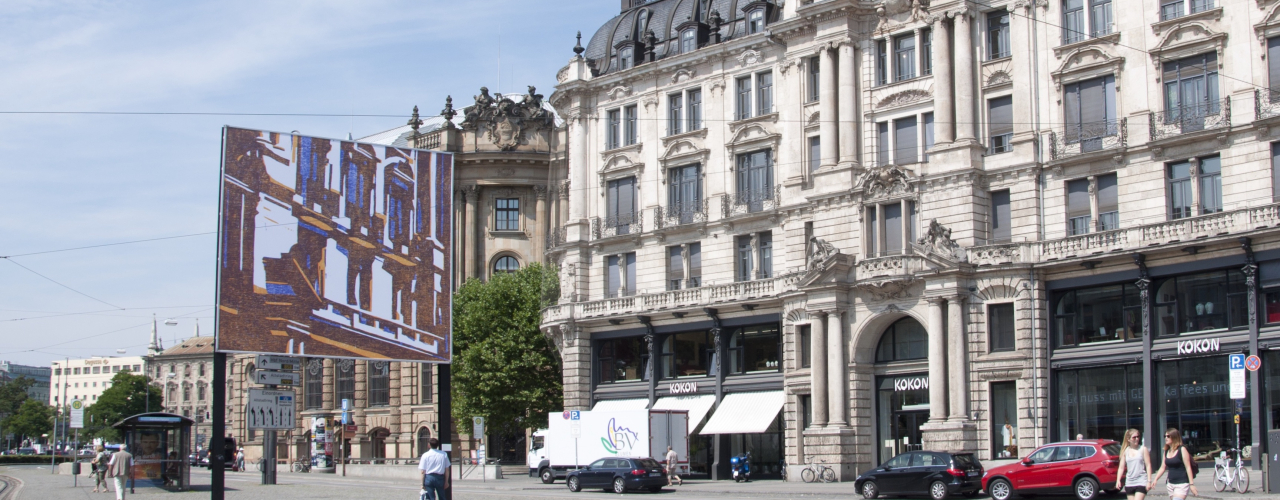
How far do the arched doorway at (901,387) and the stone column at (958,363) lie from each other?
2.64m

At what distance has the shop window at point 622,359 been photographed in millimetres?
62688

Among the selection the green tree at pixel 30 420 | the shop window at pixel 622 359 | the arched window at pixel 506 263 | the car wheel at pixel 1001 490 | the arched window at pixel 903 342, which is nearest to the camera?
the car wheel at pixel 1001 490

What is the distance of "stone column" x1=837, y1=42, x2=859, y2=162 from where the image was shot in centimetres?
5303

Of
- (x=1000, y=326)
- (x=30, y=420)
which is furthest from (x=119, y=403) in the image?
(x=1000, y=326)

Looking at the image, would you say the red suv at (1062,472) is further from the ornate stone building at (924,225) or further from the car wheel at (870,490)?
the ornate stone building at (924,225)

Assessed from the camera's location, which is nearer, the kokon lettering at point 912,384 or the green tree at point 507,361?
the kokon lettering at point 912,384

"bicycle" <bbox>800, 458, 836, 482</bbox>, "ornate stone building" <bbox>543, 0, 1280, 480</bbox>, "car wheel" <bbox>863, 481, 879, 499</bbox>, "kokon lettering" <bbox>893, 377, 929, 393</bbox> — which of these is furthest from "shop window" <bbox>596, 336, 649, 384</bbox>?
"car wheel" <bbox>863, 481, 879, 499</bbox>

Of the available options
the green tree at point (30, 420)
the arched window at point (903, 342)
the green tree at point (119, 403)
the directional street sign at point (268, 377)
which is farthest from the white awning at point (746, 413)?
the green tree at point (30, 420)

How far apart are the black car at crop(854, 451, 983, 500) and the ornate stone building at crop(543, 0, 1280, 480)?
30.0 feet

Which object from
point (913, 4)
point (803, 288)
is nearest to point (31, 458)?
point (803, 288)

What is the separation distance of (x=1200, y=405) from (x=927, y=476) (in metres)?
11.6

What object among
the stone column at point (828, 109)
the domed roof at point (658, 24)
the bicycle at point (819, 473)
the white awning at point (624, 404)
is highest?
the domed roof at point (658, 24)

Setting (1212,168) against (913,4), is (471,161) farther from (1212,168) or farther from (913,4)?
(1212,168)

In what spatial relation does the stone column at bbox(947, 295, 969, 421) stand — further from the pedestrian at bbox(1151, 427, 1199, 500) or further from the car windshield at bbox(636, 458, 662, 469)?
the pedestrian at bbox(1151, 427, 1199, 500)
